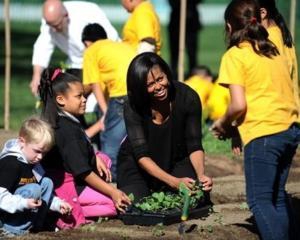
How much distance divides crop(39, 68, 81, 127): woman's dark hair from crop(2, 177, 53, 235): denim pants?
0.57m

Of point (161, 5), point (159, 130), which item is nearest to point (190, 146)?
point (159, 130)

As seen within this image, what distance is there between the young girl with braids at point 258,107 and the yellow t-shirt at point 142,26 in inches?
156

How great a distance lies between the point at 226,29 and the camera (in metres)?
7.90

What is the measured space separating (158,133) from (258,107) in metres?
1.35

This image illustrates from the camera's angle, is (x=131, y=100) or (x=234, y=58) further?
(x=131, y=100)

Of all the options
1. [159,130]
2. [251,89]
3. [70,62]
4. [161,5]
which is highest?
[251,89]

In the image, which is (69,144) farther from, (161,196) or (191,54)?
(191,54)

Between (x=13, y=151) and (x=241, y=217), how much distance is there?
1.86 m

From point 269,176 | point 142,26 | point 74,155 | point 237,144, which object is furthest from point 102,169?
point 142,26

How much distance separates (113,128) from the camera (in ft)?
36.6

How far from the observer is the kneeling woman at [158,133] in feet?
27.9

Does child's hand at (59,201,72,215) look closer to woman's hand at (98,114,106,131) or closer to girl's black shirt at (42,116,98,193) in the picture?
girl's black shirt at (42,116,98,193)

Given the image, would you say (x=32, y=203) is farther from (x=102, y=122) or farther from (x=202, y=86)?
(x=202, y=86)

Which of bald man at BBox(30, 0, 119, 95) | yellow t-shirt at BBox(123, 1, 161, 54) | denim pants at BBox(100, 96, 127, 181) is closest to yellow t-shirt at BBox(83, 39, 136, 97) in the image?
denim pants at BBox(100, 96, 127, 181)
